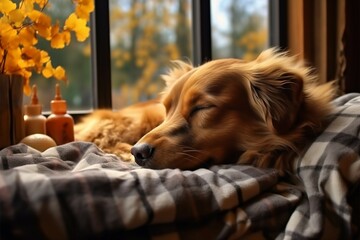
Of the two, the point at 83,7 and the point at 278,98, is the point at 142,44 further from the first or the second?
the point at 278,98

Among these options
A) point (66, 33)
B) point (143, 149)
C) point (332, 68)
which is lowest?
point (143, 149)

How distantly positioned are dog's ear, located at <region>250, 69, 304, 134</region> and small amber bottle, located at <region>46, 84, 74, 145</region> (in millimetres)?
691

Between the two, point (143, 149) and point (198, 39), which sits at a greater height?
point (198, 39)

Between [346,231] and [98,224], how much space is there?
1.58ft

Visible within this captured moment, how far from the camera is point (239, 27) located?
2.47 m

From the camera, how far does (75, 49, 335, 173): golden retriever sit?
1.08 meters

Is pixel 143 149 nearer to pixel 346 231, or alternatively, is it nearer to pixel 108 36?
pixel 346 231

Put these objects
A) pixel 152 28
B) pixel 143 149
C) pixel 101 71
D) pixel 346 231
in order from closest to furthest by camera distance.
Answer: pixel 346 231 → pixel 143 149 → pixel 101 71 → pixel 152 28

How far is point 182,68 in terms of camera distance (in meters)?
1.58

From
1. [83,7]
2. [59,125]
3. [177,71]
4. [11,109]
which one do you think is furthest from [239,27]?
[11,109]

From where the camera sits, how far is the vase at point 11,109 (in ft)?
4.14

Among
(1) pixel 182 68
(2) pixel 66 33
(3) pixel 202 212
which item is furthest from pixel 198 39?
(3) pixel 202 212

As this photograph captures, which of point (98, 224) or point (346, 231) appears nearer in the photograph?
point (98, 224)

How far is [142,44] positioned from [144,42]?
0.6 inches
